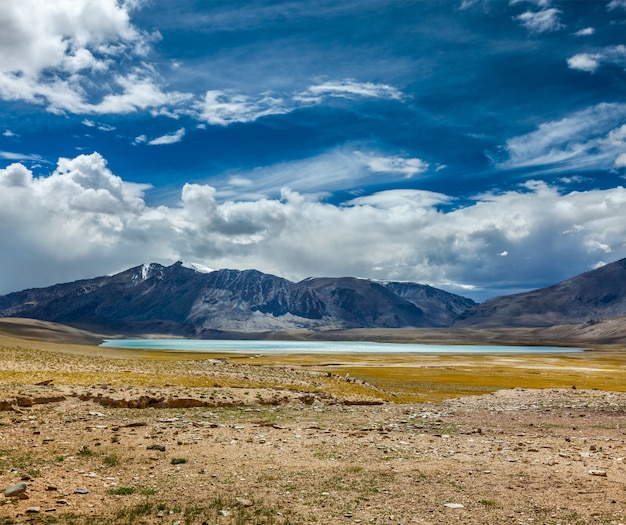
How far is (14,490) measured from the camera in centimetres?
1272

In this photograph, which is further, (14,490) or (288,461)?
(288,461)

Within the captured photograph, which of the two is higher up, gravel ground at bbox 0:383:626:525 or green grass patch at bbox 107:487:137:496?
green grass patch at bbox 107:487:137:496

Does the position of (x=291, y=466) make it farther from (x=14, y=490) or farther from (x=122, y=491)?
(x=14, y=490)

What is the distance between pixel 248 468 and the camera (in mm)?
16719

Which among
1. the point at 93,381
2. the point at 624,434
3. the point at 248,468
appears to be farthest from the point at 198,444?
the point at 93,381

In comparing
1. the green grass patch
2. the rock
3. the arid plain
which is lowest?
the arid plain

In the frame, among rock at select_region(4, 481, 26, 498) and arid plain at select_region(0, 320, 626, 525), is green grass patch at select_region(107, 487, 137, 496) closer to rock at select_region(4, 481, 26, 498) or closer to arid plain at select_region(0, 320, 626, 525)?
arid plain at select_region(0, 320, 626, 525)

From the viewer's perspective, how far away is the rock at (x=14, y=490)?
1268 cm

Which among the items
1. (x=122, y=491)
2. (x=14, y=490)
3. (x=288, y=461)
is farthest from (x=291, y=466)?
(x=14, y=490)

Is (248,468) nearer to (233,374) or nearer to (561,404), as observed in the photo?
(561,404)

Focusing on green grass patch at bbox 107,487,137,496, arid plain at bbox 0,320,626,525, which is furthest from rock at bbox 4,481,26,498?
green grass patch at bbox 107,487,137,496

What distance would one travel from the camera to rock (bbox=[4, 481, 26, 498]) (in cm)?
1268

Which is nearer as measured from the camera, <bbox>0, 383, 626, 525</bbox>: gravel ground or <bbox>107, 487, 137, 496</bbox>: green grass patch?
<bbox>0, 383, 626, 525</bbox>: gravel ground

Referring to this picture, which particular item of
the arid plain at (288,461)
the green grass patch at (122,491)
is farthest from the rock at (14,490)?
the green grass patch at (122,491)
